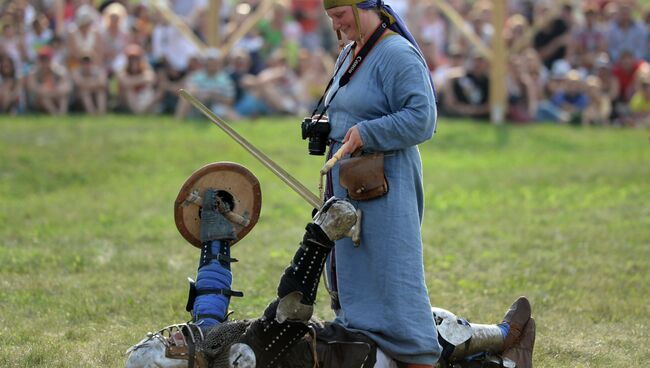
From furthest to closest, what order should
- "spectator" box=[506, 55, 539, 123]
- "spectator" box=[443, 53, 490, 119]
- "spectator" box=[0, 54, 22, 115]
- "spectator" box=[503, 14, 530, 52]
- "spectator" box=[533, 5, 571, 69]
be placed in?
"spectator" box=[533, 5, 571, 69], "spectator" box=[503, 14, 530, 52], "spectator" box=[506, 55, 539, 123], "spectator" box=[443, 53, 490, 119], "spectator" box=[0, 54, 22, 115]

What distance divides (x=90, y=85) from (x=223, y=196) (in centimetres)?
1041

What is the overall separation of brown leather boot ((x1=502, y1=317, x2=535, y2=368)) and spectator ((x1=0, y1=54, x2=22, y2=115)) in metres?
10.9

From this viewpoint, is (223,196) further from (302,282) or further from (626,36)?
(626,36)

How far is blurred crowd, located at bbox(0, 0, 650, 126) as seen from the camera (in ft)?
52.1

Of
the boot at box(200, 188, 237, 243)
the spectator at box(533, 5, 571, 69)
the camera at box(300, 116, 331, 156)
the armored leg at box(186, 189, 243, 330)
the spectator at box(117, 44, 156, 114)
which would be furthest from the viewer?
the spectator at box(533, 5, 571, 69)

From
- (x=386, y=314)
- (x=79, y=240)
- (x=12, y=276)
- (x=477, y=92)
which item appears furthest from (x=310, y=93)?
(x=386, y=314)

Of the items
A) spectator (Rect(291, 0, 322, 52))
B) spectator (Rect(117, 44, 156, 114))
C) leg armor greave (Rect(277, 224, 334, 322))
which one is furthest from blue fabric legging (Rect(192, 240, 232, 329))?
spectator (Rect(291, 0, 322, 52))

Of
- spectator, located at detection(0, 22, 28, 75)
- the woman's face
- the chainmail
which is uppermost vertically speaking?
the woman's face

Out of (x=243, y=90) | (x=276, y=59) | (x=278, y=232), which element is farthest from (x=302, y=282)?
(x=276, y=59)

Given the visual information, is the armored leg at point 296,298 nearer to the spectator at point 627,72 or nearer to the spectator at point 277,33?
the spectator at point 277,33

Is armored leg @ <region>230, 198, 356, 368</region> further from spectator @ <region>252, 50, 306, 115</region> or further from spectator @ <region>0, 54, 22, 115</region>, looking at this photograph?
spectator @ <region>252, 50, 306, 115</region>

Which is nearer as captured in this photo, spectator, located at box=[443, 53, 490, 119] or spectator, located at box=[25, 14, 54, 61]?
spectator, located at box=[25, 14, 54, 61]

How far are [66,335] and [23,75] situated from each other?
31.6 ft

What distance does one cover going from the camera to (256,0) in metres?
18.8
